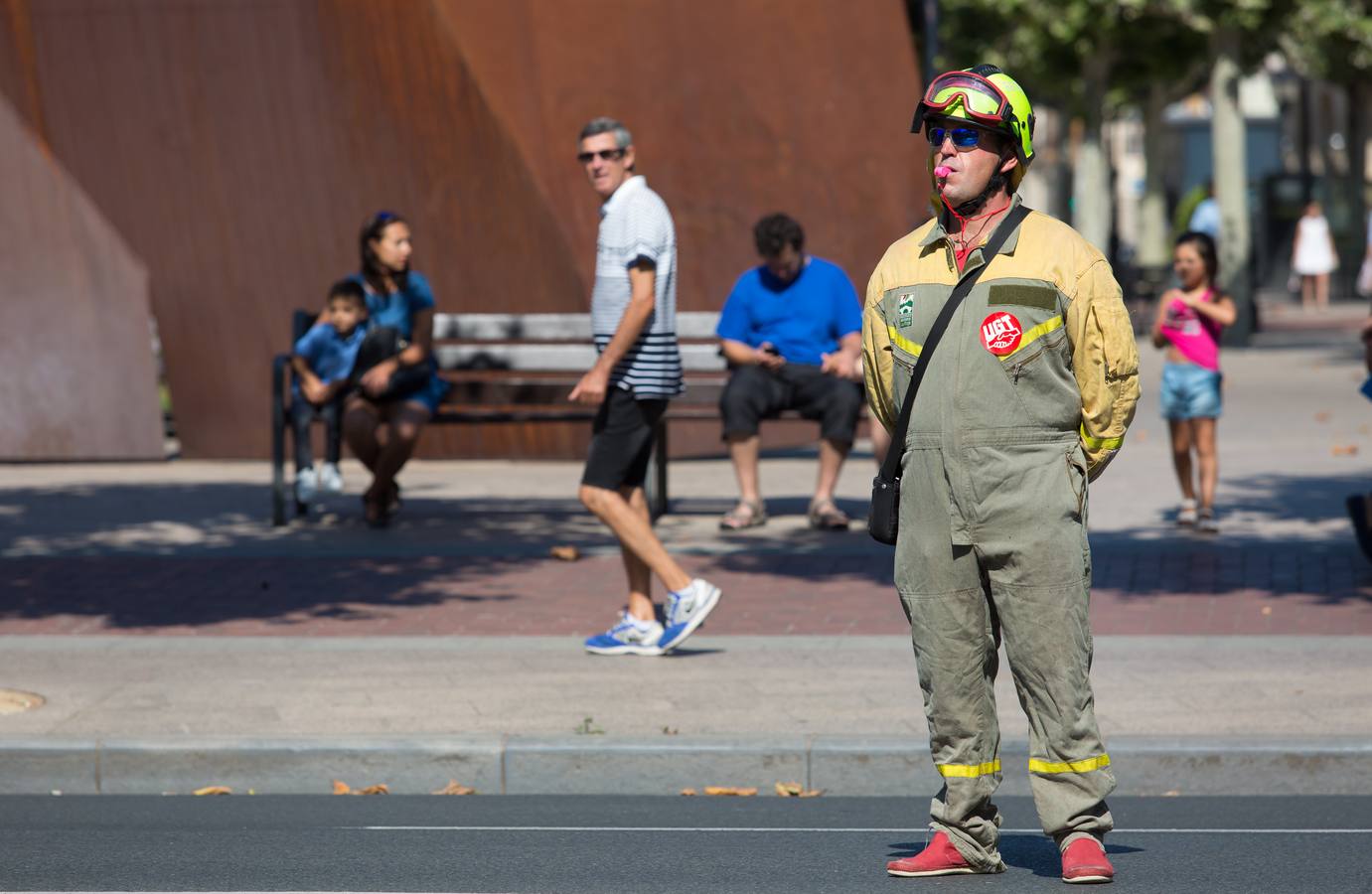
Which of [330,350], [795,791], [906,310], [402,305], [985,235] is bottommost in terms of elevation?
[795,791]

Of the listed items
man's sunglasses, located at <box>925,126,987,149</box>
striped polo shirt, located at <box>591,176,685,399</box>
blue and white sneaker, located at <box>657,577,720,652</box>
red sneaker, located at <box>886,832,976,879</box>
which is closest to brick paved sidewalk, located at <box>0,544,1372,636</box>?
blue and white sneaker, located at <box>657,577,720,652</box>

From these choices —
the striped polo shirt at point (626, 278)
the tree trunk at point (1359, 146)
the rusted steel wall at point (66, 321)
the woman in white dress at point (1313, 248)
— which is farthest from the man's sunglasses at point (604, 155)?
the tree trunk at point (1359, 146)

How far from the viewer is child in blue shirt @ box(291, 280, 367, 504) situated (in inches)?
482

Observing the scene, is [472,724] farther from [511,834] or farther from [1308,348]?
[1308,348]

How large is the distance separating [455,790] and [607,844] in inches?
37.2

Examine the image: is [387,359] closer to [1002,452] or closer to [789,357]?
[789,357]

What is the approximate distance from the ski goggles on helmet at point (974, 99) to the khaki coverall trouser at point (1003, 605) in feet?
2.36

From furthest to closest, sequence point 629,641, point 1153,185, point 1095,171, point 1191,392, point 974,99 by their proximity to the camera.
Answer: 1. point 1153,185
2. point 1095,171
3. point 1191,392
4. point 629,641
5. point 974,99

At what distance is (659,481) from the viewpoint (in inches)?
484

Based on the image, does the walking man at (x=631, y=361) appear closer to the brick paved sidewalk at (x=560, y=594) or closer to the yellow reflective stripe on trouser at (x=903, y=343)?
the brick paved sidewalk at (x=560, y=594)

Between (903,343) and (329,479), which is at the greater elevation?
(903,343)

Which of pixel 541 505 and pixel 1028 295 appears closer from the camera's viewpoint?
pixel 1028 295

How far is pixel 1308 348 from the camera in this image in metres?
26.8

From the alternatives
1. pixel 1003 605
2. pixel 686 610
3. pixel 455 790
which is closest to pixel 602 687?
pixel 686 610
